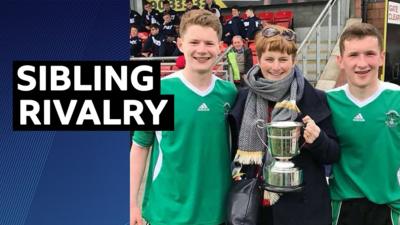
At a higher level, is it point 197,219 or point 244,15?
point 244,15

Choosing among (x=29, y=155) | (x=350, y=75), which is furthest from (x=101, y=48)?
(x=350, y=75)

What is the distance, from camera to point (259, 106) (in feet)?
7.18

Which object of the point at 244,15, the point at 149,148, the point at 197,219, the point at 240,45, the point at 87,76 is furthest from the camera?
the point at 244,15

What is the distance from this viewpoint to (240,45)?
8.98 meters

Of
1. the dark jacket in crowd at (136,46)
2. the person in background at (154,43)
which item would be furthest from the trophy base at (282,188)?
the dark jacket in crowd at (136,46)

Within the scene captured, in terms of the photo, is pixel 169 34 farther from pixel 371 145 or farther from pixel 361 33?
pixel 371 145

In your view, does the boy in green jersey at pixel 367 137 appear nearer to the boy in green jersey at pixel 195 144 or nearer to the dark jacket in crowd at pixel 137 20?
the boy in green jersey at pixel 195 144

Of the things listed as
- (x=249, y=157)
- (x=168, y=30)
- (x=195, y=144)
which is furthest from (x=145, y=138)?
(x=168, y=30)

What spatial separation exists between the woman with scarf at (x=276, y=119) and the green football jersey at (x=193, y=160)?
0.11 meters

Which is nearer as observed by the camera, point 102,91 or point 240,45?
point 102,91

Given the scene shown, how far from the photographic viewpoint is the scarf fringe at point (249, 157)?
2.18m

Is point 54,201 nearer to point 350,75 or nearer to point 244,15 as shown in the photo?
point 350,75

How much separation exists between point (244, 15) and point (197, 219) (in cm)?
1083

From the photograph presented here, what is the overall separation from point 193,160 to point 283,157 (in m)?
0.43
